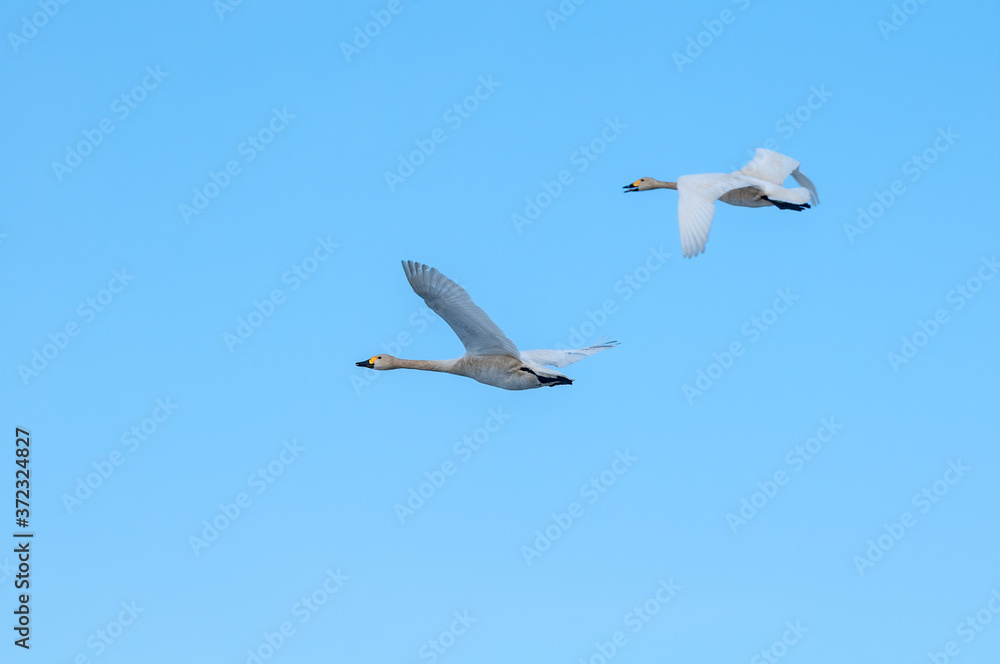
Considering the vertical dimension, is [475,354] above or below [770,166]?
below

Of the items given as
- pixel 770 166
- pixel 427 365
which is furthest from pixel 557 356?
pixel 770 166

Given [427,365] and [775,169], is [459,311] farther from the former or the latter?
[775,169]

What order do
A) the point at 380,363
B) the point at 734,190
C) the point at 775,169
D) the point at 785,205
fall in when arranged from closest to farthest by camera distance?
the point at 785,205
the point at 734,190
the point at 380,363
the point at 775,169

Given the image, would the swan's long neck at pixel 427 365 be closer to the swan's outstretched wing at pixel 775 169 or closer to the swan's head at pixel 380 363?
the swan's head at pixel 380 363

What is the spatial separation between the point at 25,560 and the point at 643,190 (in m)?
15.3

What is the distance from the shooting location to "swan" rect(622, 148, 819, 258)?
2742cm

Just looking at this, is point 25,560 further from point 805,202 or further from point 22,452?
point 805,202

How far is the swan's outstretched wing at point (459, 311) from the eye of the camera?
25688 mm

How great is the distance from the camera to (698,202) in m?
28.2

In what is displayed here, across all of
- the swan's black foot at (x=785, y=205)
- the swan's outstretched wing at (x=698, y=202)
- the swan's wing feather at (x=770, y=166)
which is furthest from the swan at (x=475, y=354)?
the swan's wing feather at (x=770, y=166)

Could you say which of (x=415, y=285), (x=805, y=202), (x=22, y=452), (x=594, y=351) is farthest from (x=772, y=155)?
(x=22, y=452)

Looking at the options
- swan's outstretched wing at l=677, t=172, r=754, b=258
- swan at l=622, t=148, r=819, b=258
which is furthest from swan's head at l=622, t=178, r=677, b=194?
swan's outstretched wing at l=677, t=172, r=754, b=258

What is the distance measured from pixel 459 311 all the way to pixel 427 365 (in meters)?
3.36

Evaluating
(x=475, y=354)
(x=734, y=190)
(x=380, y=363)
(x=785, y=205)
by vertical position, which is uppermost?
(x=785, y=205)
